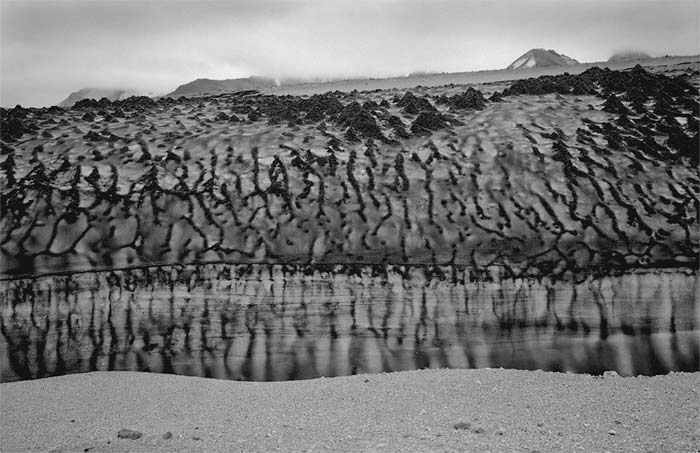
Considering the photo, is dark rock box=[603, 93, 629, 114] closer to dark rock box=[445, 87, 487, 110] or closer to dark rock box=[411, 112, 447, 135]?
dark rock box=[445, 87, 487, 110]

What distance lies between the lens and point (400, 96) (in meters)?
5.18

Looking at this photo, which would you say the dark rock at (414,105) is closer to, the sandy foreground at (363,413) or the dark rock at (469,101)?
the dark rock at (469,101)

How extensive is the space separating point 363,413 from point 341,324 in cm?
69

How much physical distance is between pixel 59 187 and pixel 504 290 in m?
2.74

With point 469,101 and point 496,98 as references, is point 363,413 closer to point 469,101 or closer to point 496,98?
point 469,101

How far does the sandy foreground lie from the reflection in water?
125 millimetres

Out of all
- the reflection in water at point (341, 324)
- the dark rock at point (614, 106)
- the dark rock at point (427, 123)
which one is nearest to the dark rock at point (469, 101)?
the dark rock at point (427, 123)

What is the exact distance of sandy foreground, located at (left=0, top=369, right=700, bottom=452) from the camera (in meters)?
2.38

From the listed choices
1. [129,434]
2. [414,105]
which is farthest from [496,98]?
[129,434]

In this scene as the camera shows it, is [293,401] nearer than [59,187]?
Yes

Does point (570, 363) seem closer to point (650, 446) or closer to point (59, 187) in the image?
point (650, 446)

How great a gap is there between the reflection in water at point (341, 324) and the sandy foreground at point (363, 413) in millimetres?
125

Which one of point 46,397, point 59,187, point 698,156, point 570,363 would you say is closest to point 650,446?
point 570,363

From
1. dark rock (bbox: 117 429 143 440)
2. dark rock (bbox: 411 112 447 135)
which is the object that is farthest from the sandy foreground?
dark rock (bbox: 411 112 447 135)
